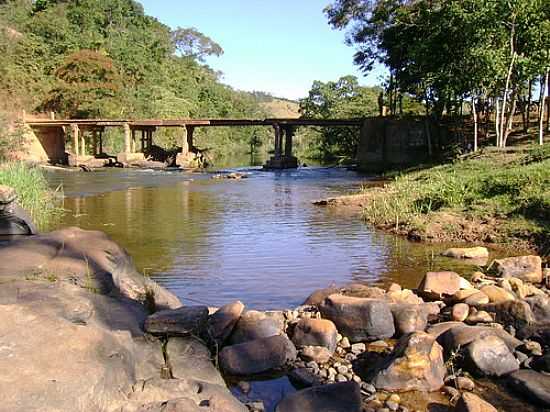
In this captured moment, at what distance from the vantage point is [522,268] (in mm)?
8898

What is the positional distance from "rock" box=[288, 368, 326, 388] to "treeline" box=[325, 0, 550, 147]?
20.4 metres

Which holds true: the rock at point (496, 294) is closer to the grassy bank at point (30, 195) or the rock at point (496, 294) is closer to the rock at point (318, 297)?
the rock at point (318, 297)

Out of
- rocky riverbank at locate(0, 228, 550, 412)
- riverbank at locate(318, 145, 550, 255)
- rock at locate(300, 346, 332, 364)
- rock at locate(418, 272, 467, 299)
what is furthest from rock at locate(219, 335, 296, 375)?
riverbank at locate(318, 145, 550, 255)

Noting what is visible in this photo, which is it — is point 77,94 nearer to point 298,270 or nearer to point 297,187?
point 297,187

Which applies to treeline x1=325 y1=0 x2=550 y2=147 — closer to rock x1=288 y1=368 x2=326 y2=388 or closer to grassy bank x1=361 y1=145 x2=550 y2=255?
grassy bank x1=361 y1=145 x2=550 y2=255

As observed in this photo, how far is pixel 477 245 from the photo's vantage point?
38.2ft

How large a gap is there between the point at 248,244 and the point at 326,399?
8015 millimetres

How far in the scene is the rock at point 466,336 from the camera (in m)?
5.72

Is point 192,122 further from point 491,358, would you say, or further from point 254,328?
point 491,358

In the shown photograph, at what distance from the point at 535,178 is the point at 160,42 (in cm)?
6588

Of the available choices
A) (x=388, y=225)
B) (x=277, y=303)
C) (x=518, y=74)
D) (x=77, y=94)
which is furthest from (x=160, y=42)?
(x=277, y=303)

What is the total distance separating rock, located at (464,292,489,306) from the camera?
6.95m

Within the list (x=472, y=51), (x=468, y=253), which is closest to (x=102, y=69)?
(x=472, y=51)

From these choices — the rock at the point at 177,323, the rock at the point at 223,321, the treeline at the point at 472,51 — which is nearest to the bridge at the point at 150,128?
the treeline at the point at 472,51
